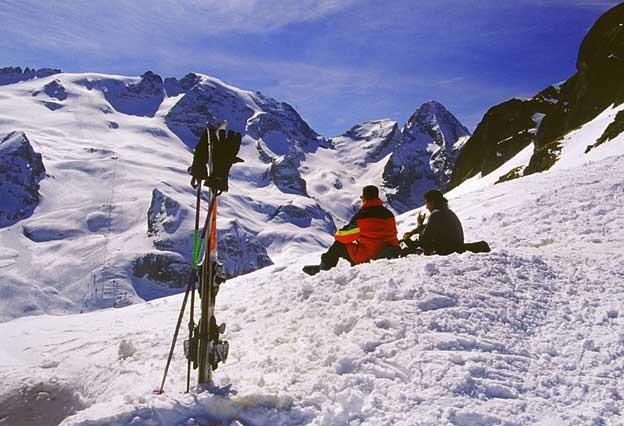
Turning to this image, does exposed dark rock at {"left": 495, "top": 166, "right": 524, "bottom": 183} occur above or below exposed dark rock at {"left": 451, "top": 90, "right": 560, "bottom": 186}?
below

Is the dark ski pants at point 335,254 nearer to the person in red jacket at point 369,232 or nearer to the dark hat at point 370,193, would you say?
the person in red jacket at point 369,232

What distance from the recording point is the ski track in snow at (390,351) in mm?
5539

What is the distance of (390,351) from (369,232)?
436 centimetres

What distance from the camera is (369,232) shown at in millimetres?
10703

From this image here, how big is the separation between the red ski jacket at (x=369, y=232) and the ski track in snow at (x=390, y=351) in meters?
0.62

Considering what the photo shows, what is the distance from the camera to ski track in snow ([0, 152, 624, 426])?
554 cm

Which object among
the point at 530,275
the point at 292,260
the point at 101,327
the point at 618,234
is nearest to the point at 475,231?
the point at 618,234

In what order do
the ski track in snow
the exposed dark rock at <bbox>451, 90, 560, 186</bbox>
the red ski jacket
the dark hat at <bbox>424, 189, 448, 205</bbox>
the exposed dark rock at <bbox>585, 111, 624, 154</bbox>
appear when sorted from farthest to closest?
the exposed dark rock at <bbox>451, 90, 560, 186</bbox> < the exposed dark rock at <bbox>585, 111, 624, 154</bbox> < the dark hat at <bbox>424, 189, 448, 205</bbox> < the red ski jacket < the ski track in snow

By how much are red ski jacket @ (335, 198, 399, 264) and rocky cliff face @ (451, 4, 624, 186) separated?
25.0 meters

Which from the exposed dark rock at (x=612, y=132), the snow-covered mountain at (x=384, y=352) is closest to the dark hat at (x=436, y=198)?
the snow-covered mountain at (x=384, y=352)

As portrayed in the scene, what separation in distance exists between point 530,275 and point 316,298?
3458 mm

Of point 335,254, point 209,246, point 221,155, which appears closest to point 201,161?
point 221,155

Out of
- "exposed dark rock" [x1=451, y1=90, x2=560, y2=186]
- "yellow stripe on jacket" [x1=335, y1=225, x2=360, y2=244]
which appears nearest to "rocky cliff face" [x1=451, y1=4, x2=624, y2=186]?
"exposed dark rock" [x1=451, y1=90, x2=560, y2=186]

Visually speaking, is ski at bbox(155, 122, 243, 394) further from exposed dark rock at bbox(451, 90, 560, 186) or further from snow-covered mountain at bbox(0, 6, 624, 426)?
exposed dark rock at bbox(451, 90, 560, 186)
